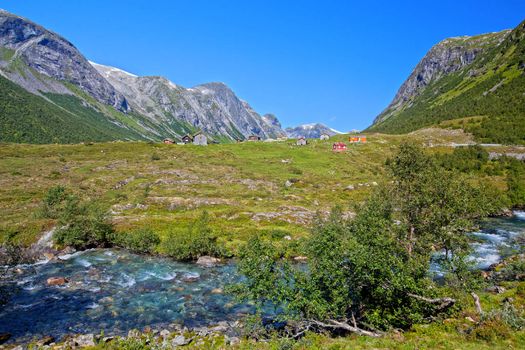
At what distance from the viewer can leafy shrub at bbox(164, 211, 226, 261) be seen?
48994mm

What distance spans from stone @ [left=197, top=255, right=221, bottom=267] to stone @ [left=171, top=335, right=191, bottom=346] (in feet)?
70.5

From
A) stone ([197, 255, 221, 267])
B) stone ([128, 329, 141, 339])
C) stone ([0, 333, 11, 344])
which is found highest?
stone ([128, 329, 141, 339])

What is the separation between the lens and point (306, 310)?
76.9 feet

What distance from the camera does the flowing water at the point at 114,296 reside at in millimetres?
28234

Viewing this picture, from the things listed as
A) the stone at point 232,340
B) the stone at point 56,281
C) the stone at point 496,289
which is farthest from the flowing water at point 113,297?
the stone at point 496,289

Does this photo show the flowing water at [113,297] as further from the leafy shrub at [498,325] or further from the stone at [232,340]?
the leafy shrub at [498,325]

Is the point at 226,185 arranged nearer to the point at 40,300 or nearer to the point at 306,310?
the point at 40,300

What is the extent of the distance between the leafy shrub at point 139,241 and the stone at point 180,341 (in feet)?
92.0

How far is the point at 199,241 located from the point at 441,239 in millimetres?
30561

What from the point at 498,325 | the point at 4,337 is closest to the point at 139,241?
the point at 4,337

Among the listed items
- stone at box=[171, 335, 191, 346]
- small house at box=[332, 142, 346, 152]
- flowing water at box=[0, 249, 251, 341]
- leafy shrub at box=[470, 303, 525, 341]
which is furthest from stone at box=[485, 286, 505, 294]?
small house at box=[332, 142, 346, 152]

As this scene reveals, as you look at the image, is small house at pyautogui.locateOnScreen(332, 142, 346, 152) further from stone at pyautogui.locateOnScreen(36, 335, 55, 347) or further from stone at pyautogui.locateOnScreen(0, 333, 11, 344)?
stone at pyautogui.locateOnScreen(0, 333, 11, 344)

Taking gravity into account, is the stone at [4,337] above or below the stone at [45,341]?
below

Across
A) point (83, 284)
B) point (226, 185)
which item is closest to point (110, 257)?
point (83, 284)
